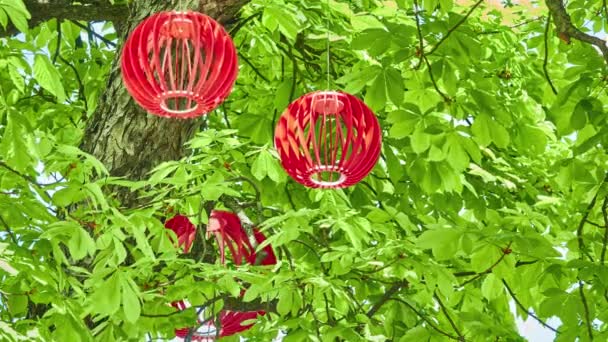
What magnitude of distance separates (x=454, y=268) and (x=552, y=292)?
3.62 feet

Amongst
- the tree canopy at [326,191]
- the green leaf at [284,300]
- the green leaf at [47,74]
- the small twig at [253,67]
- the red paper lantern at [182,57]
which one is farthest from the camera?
the small twig at [253,67]

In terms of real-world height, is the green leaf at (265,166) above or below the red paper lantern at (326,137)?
below

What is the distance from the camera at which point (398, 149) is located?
4.89m

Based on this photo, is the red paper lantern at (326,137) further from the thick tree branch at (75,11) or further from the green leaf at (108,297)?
the thick tree branch at (75,11)

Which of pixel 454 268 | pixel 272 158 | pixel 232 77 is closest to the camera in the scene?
pixel 232 77

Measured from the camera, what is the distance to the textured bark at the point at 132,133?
4.35 metres

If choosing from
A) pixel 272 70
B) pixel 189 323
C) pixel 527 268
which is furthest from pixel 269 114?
pixel 527 268

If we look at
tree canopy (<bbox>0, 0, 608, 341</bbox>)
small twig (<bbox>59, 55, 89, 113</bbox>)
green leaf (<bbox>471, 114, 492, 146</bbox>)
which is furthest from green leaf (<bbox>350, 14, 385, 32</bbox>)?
small twig (<bbox>59, 55, 89, 113</bbox>)

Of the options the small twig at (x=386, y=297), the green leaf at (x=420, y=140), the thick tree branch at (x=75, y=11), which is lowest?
the small twig at (x=386, y=297)

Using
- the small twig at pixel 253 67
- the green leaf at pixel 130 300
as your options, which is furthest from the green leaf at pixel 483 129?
the green leaf at pixel 130 300

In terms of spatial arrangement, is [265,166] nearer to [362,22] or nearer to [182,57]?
[362,22]

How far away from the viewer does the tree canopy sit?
353 cm

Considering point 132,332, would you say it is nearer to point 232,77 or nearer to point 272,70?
point 232,77

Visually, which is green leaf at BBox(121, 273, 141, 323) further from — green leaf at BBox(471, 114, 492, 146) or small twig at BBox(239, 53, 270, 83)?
small twig at BBox(239, 53, 270, 83)
